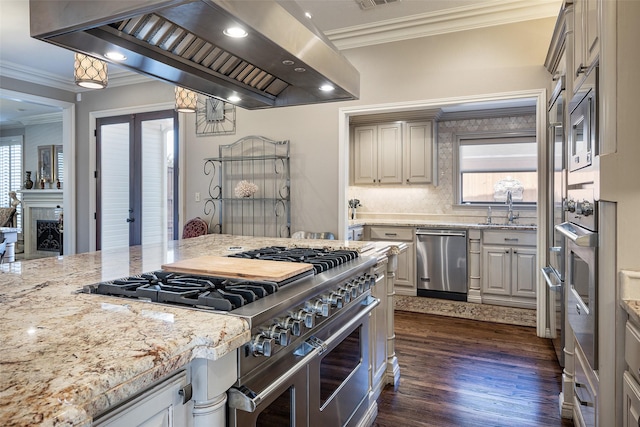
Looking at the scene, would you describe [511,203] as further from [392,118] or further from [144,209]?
[144,209]

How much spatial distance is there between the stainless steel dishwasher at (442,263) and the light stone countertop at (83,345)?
153 inches

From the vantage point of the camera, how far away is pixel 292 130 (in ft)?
13.7

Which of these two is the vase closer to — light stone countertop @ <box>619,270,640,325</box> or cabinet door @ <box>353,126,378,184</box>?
cabinet door @ <box>353,126,378,184</box>

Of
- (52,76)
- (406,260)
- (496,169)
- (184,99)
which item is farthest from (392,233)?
(52,76)

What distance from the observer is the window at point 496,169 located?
5062 millimetres

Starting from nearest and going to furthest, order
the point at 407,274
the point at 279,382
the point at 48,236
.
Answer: the point at 279,382
the point at 407,274
the point at 48,236

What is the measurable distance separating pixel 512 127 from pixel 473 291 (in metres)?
2.19

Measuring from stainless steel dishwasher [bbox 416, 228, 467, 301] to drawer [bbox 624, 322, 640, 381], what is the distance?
3304 millimetres

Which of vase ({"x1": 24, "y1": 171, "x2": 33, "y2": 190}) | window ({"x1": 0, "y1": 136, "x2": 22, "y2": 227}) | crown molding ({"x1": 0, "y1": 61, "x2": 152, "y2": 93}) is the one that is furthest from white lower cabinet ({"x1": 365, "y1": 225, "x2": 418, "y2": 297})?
window ({"x1": 0, "y1": 136, "x2": 22, "y2": 227})

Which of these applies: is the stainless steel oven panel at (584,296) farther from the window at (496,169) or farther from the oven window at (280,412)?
the window at (496,169)

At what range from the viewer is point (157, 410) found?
0.82 meters

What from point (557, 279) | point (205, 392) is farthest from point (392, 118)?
point (205, 392)

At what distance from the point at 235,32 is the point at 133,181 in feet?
15.0

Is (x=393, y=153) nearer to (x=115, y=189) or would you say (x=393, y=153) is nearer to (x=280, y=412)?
(x=115, y=189)
